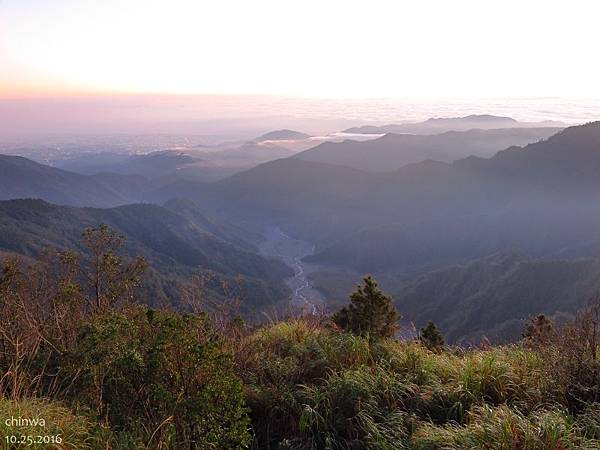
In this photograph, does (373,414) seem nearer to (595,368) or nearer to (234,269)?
(595,368)

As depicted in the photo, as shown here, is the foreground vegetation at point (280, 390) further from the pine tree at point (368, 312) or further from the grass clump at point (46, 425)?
the pine tree at point (368, 312)

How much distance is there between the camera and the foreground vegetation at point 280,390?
15.5 feet

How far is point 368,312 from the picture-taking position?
41.4ft

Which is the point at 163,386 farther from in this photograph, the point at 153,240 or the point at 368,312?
the point at 153,240

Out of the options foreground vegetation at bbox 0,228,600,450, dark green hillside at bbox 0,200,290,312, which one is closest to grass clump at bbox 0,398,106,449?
foreground vegetation at bbox 0,228,600,450

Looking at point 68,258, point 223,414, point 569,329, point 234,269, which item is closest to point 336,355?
point 223,414

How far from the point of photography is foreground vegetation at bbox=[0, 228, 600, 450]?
4.72 meters

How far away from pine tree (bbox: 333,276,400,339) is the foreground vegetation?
12.9ft

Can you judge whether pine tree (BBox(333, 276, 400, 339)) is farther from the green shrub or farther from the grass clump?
the grass clump

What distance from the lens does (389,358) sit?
23.4 ft

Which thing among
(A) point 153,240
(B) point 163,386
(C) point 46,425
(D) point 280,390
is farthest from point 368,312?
(A) point 153,240

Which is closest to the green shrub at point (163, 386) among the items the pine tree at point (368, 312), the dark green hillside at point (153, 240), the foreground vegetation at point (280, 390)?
the foreground vegetation at point (280, 390)

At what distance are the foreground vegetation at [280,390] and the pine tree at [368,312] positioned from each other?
12.9 ft

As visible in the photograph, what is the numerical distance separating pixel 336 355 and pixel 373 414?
1.72 m
